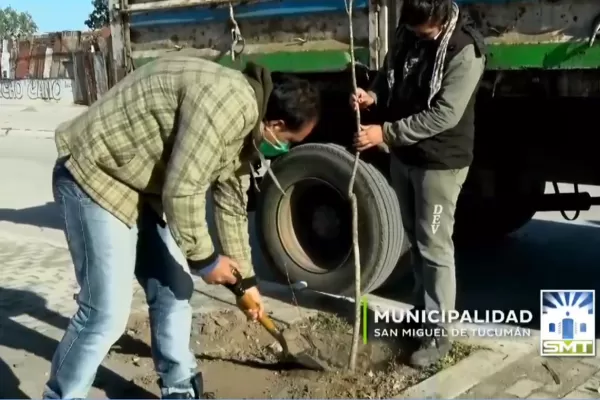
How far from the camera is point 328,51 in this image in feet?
15.8

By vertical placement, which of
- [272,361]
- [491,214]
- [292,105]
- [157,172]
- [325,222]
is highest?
[292,105]

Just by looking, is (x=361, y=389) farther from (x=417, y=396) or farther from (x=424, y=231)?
(x=424, y=231)

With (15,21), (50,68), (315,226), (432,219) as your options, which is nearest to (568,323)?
(432,219)

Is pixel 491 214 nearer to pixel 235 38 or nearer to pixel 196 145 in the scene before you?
pixel 235 38

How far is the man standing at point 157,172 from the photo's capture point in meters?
2.75

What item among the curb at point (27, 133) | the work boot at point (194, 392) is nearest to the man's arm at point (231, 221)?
the work boot at point (194, 392)

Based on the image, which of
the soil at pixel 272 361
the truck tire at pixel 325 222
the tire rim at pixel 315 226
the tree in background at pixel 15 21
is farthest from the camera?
the tree in background at pixel 15 21

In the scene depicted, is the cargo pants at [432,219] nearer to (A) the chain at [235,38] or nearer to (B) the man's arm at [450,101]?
(B) the man's arm at [450,101]

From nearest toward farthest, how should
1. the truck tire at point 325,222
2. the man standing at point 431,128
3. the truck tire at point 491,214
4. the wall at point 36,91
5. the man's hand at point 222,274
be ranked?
1. the man's hand at point 222,274
2. the man standing at point 431,128
3. the truck tire at point 325,222
4. the truck tire at point 491,214
5. the wall at point 36,91

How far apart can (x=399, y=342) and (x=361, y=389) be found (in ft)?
2.11

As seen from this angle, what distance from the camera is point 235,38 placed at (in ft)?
17.3

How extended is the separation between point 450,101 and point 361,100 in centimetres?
55

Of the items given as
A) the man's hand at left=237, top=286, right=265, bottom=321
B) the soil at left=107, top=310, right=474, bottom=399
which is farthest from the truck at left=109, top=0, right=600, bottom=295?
the man's hand at left=237, top=286, right=265, bottom=321

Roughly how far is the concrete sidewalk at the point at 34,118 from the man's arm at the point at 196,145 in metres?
14.5
